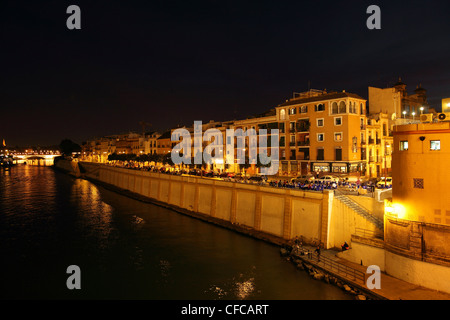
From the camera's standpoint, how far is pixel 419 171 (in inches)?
847

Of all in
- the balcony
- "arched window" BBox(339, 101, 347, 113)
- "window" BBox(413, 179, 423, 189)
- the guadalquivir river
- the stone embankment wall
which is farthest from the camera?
the balcony

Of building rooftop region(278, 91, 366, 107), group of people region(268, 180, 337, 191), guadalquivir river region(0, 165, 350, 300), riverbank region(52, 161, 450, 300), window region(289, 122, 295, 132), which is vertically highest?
building rooftop region(278, 91, 366, 107)

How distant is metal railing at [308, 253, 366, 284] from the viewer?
2244 cm

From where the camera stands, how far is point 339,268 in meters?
24.3

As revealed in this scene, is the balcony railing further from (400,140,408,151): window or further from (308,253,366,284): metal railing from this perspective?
(400,140,408,151): window

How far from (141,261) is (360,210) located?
21511 mm

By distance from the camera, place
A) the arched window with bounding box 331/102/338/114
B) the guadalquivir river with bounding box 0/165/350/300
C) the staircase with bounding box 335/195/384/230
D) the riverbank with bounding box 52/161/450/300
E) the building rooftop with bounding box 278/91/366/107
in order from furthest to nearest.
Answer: the arched window with bounding box 331/102/338/114, the building rooftop with bounding box 278/91/366/107, the staircase with bounding box 335/195/384/230, the guadalquivir river with bounding box 0/165/350/300, the riverbank with bounding box 52/161/450/300

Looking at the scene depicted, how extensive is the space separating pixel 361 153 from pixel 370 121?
6.58 m

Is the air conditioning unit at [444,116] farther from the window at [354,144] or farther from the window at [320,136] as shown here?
the window at [320,136]

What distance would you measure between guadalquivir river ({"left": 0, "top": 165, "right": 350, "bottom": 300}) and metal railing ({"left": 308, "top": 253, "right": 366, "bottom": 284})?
1.33 metres

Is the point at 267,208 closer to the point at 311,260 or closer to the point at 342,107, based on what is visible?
the point at 311,260

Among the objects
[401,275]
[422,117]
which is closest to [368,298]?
[401,275]

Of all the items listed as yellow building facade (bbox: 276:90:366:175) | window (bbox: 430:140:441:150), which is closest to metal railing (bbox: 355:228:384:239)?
window (bbox: 430:140:441:150)

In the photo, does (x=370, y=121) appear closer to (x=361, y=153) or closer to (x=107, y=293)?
(x=361, y=153)
